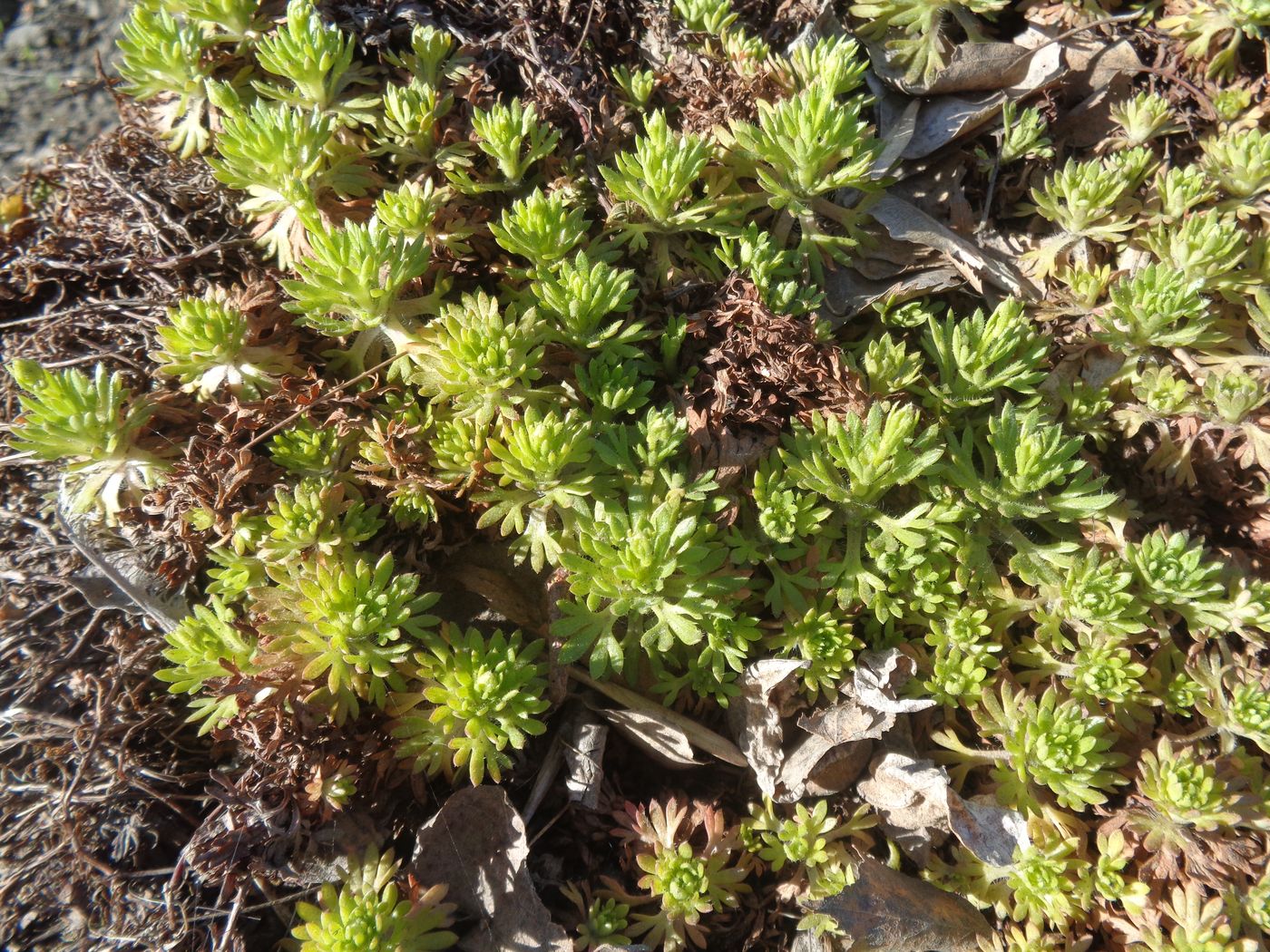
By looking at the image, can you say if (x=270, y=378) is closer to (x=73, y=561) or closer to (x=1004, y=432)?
(x=73, y=561)

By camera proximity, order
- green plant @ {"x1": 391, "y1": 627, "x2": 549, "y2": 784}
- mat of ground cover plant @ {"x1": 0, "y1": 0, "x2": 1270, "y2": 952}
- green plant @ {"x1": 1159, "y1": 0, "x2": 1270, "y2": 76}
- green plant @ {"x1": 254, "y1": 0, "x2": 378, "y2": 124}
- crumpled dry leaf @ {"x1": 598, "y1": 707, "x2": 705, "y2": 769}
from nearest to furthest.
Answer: green plant @ {"x1": 391, "y1": 627, "x2": 549, "y2": 784}, mat of ground cover plant @ {"x1": 0, "y1": 0, "x2": 1270, "y2": 952}, crumpled dry leaf @ {"x1": 598, "y1": 707, "x2": 705, "y2": 769}, green plant @ {"x1": 254, "y1": 0, "x2": 378, "y2": 124}, green plant @ {"x1": 1159, "y1": 0, "x2": 1270, "y2": 76}

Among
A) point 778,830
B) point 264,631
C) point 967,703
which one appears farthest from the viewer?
point 967,703

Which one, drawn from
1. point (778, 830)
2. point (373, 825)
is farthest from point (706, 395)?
point (373, 825)

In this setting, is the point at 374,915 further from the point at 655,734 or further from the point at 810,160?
the point at 810,160

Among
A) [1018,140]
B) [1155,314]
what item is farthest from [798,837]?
[1018,140]

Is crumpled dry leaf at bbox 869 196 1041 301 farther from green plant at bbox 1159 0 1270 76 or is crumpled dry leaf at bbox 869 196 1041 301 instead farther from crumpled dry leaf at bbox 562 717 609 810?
crumpled dry leaf at bbox 562 717 609 810

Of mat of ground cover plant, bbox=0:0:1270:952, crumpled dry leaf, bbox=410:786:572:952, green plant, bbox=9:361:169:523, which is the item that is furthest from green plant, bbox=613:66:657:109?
crumpled dry leaf, bbox=410:786:572:952
